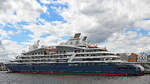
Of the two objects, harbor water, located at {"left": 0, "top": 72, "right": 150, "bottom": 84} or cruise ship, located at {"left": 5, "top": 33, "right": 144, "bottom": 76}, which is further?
cruise ship, located at {"left": 5, "top": 33, "right": 144, "bottom": 76}

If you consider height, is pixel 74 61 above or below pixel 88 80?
above

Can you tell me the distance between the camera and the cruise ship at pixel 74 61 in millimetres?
48888

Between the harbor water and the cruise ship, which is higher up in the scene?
the cruise ship

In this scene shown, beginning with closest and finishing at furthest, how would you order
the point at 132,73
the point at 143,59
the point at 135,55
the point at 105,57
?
the point at 132,73
the point at 105,57
the point at 143,59
the point at 135,55

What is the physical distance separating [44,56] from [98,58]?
23.9 meters

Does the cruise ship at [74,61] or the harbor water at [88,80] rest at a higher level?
the cruise ship at [74,61]

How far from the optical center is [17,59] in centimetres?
6956

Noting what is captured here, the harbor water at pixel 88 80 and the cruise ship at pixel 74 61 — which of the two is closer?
the harbor water at pixel 88 80

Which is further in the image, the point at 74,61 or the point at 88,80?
the point at 74,61

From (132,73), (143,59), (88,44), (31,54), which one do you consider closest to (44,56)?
(31,54)

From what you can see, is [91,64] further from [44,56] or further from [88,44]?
[44,56]

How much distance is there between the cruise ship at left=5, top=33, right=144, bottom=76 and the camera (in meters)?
48.9

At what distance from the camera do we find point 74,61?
55.3 meters

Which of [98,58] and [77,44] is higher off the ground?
[77,44]
